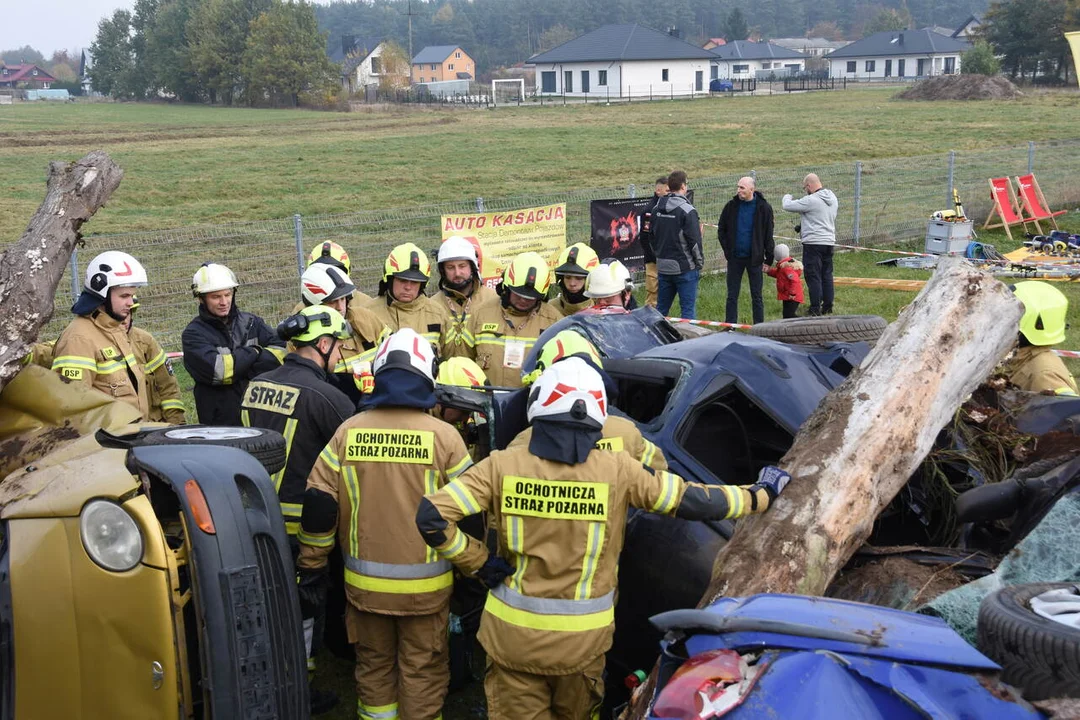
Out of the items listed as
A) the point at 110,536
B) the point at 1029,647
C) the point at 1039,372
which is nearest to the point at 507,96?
the point at 1039,372

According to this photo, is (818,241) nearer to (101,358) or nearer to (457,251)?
(457,251)

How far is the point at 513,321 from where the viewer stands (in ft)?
23.9

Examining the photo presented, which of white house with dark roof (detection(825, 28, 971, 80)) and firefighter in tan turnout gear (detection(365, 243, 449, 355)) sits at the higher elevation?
white house with dark roof (detection(825, 28, 971, 80))

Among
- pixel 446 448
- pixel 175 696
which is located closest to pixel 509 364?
pixel 446 448

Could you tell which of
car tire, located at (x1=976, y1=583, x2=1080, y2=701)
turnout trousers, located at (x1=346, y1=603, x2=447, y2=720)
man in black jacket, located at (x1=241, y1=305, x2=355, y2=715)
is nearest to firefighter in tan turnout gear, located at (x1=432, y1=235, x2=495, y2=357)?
man in black jacket, located at (x1=241, y1=305, x2=355, y2=715)

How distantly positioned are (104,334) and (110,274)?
1.17 feet

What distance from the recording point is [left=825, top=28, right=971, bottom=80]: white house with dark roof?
10012 cm

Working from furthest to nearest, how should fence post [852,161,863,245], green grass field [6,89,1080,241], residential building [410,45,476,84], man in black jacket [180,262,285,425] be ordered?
residential building [410,45,476,84] → green grass field [6,89,1080,241] → fence post [852,161,863,245] → man in black jacket [180,262,285,425]

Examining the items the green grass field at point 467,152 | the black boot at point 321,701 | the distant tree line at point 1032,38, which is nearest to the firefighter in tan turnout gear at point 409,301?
the green grass field at point 467,152

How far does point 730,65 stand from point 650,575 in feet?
385

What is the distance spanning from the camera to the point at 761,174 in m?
19.7

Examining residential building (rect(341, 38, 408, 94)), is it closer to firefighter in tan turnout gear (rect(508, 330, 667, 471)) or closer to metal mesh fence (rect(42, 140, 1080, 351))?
metal mesh fence (rect(42, 140, 1080, 351))

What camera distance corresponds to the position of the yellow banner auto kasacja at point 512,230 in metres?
13.3

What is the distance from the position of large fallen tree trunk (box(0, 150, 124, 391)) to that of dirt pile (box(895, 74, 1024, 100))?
59.9m
